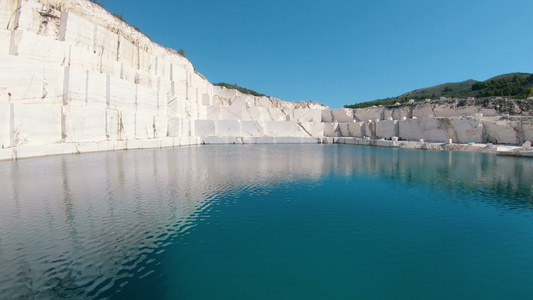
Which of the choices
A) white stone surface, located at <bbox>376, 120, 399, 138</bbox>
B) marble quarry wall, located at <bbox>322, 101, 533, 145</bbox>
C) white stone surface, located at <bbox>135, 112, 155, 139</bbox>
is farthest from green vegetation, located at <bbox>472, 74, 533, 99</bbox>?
white stone surface, located at <bbox>135, 112, 155, 139</bbox>

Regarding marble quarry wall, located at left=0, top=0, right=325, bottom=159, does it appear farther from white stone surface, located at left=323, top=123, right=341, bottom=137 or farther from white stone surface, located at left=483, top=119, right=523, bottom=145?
white stone surface, located at left=483, top=119, right=523, bottom=145

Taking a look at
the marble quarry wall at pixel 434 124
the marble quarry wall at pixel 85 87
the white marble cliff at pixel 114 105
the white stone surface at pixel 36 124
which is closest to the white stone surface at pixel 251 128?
the white marble cliff at pixel 114 105

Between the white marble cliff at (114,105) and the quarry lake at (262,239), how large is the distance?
726cm

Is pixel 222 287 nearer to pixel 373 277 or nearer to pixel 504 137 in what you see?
pixel 373 277

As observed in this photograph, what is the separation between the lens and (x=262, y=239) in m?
4.48

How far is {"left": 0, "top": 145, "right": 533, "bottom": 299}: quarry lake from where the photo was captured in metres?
3.19

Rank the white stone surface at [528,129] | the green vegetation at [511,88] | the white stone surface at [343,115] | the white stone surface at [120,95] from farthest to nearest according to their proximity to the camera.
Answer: the white stone surface at [343,115] → the green vegetation at [511,88] → the white stone surface at [120,95] → the white stone surface at [528,129]

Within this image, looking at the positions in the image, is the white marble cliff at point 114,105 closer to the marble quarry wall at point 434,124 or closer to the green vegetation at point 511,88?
the marble quarry wall at point 434,124

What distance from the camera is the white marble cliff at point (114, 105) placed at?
44.9 feet

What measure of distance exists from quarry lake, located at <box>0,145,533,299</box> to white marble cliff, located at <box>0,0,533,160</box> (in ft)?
23.8

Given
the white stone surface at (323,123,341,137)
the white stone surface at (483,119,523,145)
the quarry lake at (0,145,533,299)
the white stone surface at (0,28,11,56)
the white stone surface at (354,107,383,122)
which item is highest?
the white stone surface at (0,28,11,56)

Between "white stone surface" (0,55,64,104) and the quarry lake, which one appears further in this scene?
"white stone surface" (0,55,64,104)

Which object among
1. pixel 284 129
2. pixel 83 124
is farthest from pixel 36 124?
pixel 284 129

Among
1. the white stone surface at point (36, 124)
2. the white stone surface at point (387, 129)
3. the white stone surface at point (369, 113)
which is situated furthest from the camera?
the white stone surface at point (369, 113)
